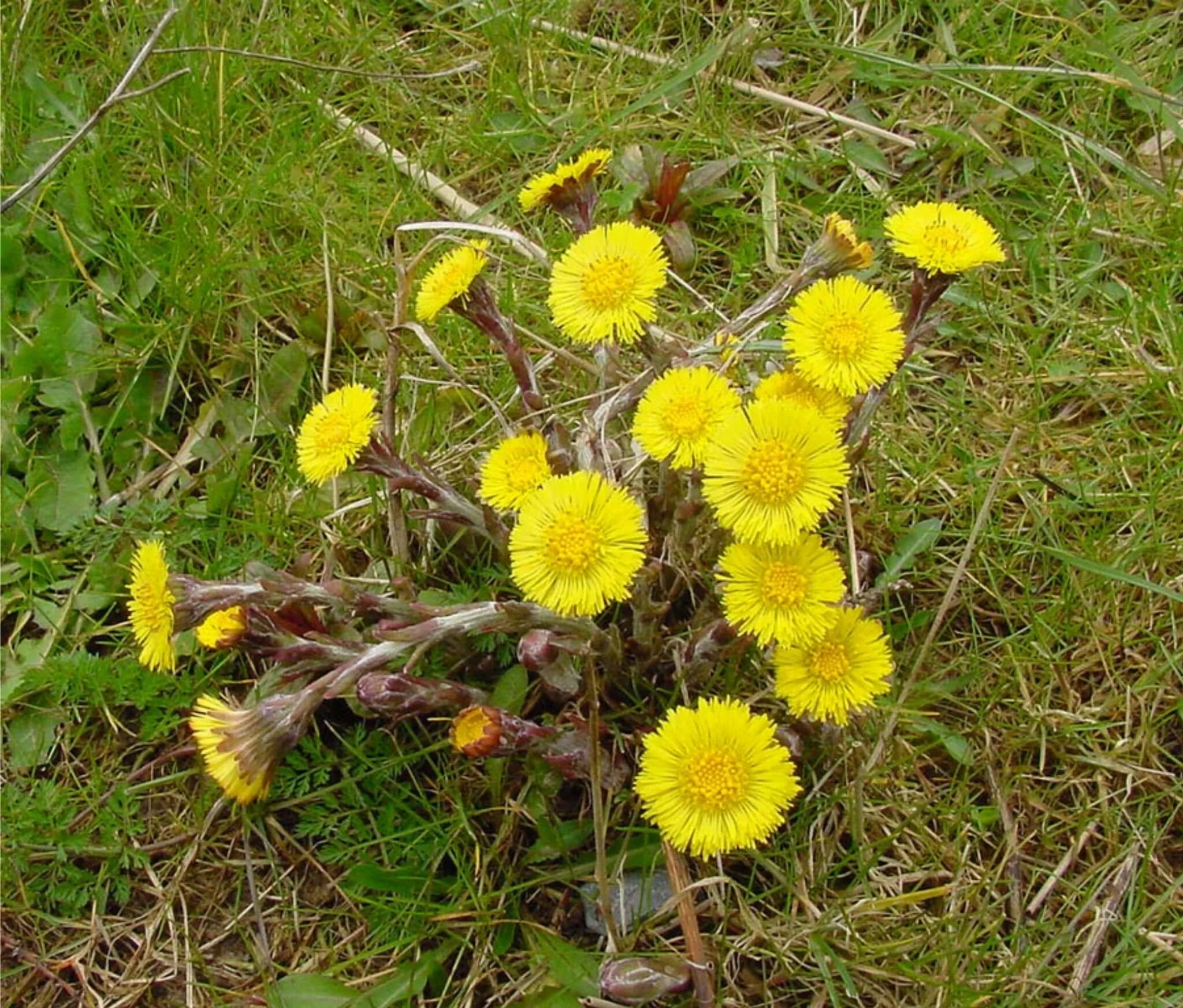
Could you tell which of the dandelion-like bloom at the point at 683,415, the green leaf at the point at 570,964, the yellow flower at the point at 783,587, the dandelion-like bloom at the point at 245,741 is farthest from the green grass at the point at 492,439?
the dandelion-like bloom at the point at 683,415

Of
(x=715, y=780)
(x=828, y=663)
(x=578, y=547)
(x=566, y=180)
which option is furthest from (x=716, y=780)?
(x=566, y=180)

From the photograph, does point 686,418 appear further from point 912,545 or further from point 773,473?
point 912,545

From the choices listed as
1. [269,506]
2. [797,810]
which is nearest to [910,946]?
[797,810]

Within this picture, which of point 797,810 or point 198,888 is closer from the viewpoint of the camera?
point 797,810

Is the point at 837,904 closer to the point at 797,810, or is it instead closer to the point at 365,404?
the point at 797,810

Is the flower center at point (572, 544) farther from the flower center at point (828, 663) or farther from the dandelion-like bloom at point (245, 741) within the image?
the dandelion-like bloom at point (245, 741)

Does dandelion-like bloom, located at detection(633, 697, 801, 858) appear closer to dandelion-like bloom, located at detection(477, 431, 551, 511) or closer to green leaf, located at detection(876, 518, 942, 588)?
dandelion-like bloom, located at detection(477, 431, 551, 511)
